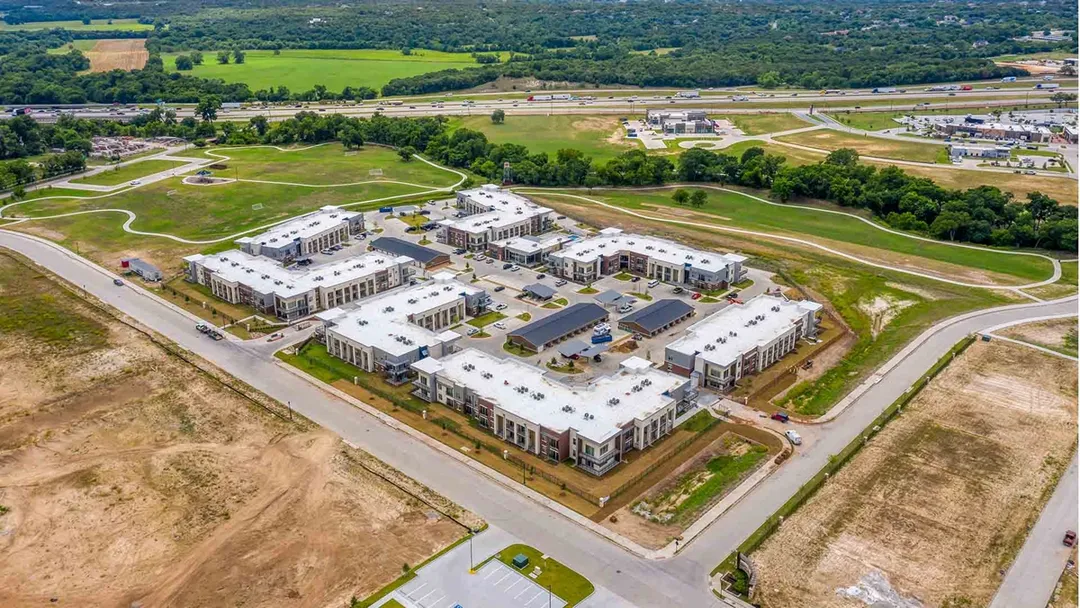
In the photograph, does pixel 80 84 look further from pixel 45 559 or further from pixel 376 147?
pixel 45 559

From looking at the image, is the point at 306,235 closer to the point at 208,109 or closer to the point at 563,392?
the point at 563,392

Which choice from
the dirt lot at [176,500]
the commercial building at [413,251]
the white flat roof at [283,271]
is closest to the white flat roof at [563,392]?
the dirt lot at [176,500]

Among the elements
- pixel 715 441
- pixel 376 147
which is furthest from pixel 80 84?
pixel 715 441

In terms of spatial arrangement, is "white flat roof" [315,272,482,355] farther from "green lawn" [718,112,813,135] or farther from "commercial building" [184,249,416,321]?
"green lawn" [718,112,813,135]

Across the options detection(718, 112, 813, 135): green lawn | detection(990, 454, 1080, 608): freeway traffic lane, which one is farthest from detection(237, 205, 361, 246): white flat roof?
detection(718, 112, 813, 135): green lawn

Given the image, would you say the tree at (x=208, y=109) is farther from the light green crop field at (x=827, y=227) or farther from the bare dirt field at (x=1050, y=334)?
the bare dirt field at (x=1050, y=334)

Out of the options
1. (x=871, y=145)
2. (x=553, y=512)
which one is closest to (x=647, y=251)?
(x=553, y=512)
